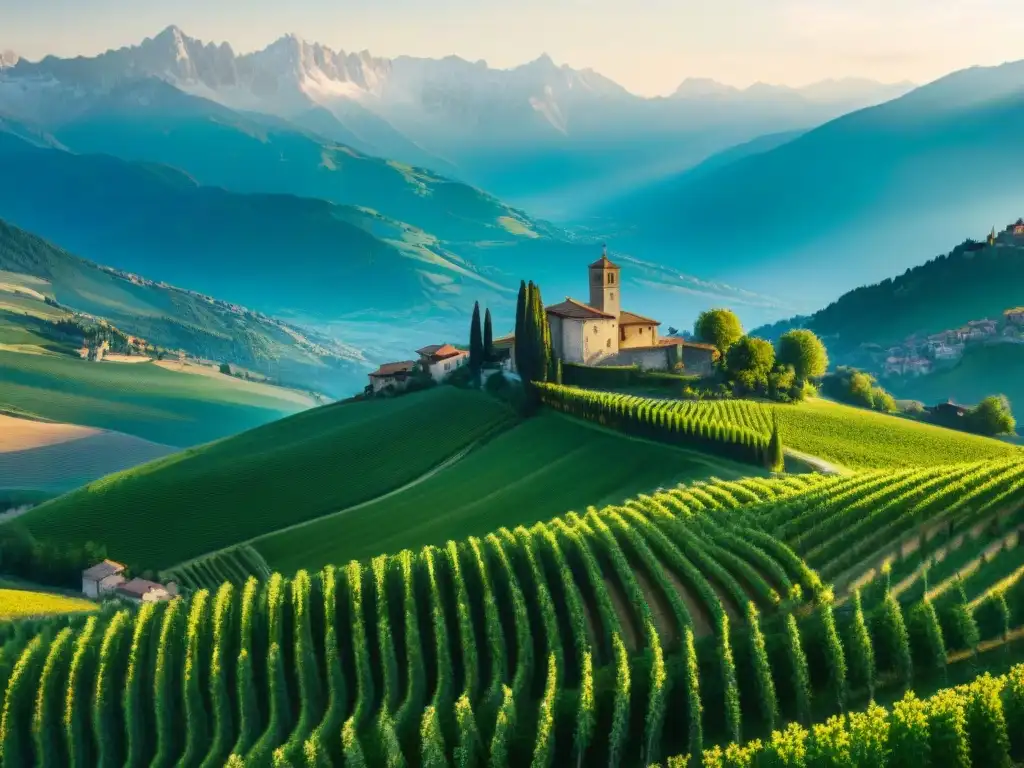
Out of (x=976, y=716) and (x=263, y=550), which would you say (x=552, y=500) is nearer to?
(x=263, y=550)

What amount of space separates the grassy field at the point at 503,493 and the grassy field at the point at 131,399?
94.7 m

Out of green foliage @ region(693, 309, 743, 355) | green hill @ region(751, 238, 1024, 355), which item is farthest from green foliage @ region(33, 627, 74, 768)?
green hill @ region(751, 238, 1024, 355)

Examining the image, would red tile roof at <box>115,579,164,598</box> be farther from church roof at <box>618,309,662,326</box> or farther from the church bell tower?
church roof at <box>618,309,662,326</box>

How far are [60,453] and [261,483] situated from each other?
67.3m

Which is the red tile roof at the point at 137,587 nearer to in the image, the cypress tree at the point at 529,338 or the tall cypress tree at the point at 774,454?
the cypress tree at the point at 529,338

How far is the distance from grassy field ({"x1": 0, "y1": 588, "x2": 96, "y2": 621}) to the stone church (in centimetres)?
3945

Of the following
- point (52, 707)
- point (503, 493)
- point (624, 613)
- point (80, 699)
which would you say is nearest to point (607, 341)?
point (503, 493)

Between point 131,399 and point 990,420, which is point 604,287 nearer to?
point 990,420

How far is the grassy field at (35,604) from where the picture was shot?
133ft

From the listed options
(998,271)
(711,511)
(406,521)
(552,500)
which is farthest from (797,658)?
(998,271)

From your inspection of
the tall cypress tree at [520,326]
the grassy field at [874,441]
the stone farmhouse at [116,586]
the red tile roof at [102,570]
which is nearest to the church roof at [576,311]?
the tall cypress tree at [520,326]

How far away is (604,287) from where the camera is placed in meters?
78.1

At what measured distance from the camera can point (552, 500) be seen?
49.0 meters

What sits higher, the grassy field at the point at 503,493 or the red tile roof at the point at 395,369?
the red tile roof at the point at 395,369
